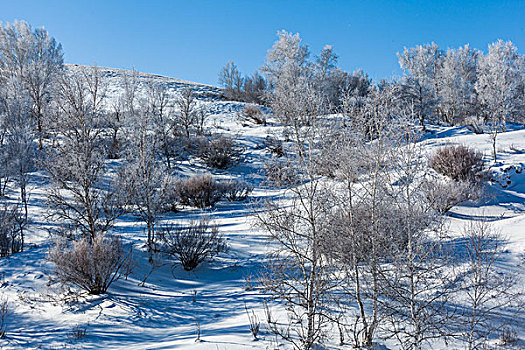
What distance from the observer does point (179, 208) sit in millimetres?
14367

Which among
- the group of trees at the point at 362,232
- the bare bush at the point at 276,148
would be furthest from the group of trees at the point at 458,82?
the group of trees at the point at 362,232

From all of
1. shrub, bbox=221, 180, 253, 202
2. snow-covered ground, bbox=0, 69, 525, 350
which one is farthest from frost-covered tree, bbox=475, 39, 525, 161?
shrub, bbox=221, 180, 253, 202

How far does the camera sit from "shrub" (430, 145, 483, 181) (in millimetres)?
11453

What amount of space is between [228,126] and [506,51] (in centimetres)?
→ 2491

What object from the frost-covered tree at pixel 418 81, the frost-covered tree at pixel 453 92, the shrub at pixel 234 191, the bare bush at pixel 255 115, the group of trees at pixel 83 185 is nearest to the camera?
the group of trees at pixel 83 185

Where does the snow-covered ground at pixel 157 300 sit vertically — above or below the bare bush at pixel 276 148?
below

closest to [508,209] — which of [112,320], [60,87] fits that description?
[112,320]

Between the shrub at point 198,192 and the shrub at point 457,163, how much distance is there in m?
9.26

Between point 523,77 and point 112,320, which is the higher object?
point 523,77

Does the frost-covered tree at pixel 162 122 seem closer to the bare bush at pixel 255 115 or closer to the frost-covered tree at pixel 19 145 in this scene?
the frost-covered tree at pixel 19 145

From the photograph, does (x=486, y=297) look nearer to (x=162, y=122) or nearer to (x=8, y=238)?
(x=8, y=238)

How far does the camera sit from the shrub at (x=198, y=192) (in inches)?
558

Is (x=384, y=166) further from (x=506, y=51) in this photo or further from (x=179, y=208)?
(x=506, y=51)

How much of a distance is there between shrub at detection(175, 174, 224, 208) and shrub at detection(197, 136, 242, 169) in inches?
221
